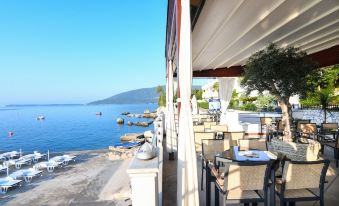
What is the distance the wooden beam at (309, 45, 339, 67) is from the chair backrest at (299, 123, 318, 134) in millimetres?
1661

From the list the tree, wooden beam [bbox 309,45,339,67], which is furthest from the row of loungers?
wooden beam [bbox 309,45,339,67]

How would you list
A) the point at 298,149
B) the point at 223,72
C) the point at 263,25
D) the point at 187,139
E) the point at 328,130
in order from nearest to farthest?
the point at 187,139
the point at 298,149
the point at 263,25
the point at 328,130
the point at 223,72

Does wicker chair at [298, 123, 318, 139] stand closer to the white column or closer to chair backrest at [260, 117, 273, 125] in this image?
chair backrest at [260, 117, 273, 125]

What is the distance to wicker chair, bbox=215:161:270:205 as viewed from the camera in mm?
2465

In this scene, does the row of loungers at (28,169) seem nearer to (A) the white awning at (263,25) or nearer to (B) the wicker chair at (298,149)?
(A) the white awning at (263,25)

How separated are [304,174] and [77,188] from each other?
8.56m

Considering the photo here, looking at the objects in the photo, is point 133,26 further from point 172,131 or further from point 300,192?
point 300,192

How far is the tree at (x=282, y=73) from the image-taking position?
15.3ft

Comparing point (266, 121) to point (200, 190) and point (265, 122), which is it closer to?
point (265, 122)

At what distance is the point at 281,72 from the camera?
470cm

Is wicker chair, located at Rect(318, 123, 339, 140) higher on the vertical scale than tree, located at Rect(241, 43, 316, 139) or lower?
lower

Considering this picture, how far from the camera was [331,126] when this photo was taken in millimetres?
6285

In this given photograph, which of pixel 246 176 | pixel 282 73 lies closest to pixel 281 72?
pixel 282 73

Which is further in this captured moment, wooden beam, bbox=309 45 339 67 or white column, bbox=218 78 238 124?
white column, bbox=218 78 238 124
